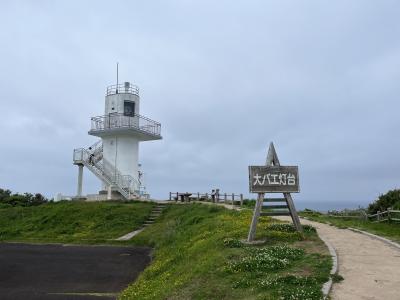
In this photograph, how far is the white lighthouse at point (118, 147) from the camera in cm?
3503

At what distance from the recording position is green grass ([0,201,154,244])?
2494 centimetres

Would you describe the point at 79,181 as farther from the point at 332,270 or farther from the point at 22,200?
the point at 332,270

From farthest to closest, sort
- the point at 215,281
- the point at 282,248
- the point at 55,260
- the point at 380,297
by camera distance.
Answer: the point at 55,260 → the point at 282,248 → the point at 215,281 → the point at 380,297

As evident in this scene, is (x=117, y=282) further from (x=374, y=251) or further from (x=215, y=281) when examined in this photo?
(x=374, y=251)

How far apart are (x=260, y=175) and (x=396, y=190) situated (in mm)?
13856

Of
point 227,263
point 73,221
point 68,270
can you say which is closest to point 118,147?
point 73,221

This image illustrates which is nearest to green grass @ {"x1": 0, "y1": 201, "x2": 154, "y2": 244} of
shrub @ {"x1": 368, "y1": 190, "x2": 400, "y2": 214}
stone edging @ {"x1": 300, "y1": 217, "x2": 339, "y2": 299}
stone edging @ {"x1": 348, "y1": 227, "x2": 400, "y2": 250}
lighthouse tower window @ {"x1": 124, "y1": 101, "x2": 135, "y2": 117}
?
lighthouse tower window @ {"x1": 124, "y1": 101, "x2": 135, "y2": 117}

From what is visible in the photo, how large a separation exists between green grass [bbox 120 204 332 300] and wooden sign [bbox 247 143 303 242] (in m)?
0.73

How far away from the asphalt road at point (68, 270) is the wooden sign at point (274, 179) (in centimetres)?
510

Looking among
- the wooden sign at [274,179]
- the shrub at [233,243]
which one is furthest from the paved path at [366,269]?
the shrub at [233,243]

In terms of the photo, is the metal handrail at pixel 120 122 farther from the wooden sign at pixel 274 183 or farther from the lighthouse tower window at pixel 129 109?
the wooden sign at pixel 274 183

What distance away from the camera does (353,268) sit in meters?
9.03

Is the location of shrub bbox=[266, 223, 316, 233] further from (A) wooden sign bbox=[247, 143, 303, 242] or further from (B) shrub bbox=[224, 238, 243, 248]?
(B) shrub bbox=[224, 238, 243, 248]

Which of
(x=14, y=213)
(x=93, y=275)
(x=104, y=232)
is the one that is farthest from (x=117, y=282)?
(x=14, y=213)
